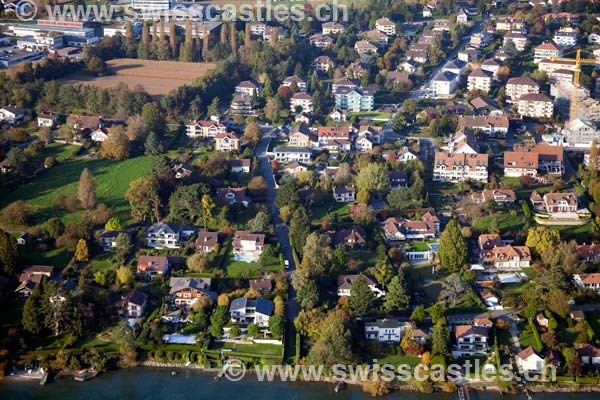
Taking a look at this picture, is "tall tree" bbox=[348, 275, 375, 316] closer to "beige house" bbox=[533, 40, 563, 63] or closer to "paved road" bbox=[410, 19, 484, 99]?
"paved road" bbox=[410, 19, 484, 99]

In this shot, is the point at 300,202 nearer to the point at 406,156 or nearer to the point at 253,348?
the point at 406,156

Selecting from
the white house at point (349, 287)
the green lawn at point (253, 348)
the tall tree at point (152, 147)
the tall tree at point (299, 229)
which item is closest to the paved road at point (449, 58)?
the tall tree at point (152, 147)

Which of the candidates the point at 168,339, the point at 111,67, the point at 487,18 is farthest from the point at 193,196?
the point at 487,18

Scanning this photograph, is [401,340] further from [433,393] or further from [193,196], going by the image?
[193,196]

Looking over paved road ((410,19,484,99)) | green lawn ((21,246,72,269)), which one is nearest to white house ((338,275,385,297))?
green lawn ((21,246,72,269))

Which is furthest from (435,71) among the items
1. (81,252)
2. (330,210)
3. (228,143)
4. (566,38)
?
(81,252)

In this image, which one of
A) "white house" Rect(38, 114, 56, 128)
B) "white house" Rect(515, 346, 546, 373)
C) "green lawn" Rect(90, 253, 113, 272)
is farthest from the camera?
"white house" Rect(38, 114, 56, 128)
